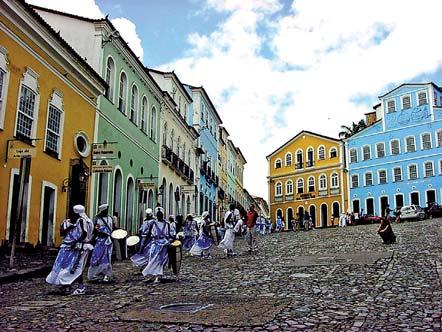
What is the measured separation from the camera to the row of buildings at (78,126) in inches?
579

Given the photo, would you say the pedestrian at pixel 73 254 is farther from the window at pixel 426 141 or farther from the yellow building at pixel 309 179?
the yellow building at pixel 309 179

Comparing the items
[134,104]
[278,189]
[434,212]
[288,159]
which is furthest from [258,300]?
[278,189]

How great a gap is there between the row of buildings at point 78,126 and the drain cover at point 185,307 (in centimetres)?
610

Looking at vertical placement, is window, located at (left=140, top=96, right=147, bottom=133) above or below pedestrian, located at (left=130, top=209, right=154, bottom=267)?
above

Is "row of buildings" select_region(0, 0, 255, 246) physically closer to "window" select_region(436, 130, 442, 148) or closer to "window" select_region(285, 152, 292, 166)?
"window" select_region(436, 130, 442, 148)

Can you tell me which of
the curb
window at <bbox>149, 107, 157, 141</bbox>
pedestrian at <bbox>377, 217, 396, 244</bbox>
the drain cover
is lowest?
the drain cover

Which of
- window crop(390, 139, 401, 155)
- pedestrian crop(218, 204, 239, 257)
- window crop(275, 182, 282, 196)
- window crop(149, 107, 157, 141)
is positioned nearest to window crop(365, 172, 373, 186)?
window crop(390, 139, 401, 155)

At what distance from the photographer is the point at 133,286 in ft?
35.7

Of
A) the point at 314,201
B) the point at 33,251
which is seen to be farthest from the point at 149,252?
the point at 314,201

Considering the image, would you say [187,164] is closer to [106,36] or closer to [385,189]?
[106,36]

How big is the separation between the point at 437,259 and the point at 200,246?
294 inches

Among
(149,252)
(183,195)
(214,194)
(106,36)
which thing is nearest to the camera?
(149,252)

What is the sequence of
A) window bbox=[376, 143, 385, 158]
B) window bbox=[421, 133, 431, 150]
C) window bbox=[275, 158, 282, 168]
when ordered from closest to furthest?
window bbox=[421, 133, 431, 150] → window bbox=[376, 143, 385, 158] → window bbox=[275, 158, 282, 168]

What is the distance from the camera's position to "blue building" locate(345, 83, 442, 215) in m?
51.9
